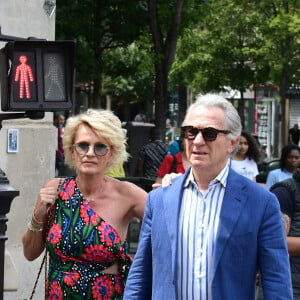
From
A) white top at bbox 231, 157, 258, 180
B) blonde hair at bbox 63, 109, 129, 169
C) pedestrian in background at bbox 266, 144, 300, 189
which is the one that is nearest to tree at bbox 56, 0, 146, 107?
white top at bbox 231, 157, 258, 180

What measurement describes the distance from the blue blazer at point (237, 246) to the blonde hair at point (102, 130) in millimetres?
1035

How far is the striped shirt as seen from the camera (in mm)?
3748

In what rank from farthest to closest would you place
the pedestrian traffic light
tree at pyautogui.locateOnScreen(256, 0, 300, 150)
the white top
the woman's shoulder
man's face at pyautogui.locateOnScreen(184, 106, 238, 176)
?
tree at pyautogui.locateOnScreen(256, 0, 300, 150)
the white top
the pedestrian traffic light
the woman's shoulder
man's face at pyautogui.locateOnScreen(184, 106, 238, 176)

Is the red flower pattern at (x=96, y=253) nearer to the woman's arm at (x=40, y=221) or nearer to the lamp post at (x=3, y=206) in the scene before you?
the woman's arm at (x=40, y=221)

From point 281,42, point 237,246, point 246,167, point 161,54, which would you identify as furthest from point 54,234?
point 281,42

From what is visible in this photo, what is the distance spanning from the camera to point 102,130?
4879 mm

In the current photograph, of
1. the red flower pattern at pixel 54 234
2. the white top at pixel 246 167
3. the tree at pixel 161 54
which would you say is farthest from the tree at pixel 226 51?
the red flower pattern at pixel 54 234

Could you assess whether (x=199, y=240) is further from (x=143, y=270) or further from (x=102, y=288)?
(x=102, y=288)

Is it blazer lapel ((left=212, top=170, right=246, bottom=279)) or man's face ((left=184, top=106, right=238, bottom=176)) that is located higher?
man's face ((left=184, top=106, right=238, bottom=176))

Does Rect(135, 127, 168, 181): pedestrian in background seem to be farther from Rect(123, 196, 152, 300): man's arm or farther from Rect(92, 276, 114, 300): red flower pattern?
Rect(123, 196, 152, 300): man's arm

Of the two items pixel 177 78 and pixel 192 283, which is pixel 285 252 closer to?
pixel 192 283

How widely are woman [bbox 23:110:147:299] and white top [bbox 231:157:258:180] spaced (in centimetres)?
618

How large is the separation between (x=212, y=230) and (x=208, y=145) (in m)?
0.35

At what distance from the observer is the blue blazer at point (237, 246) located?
371cm
